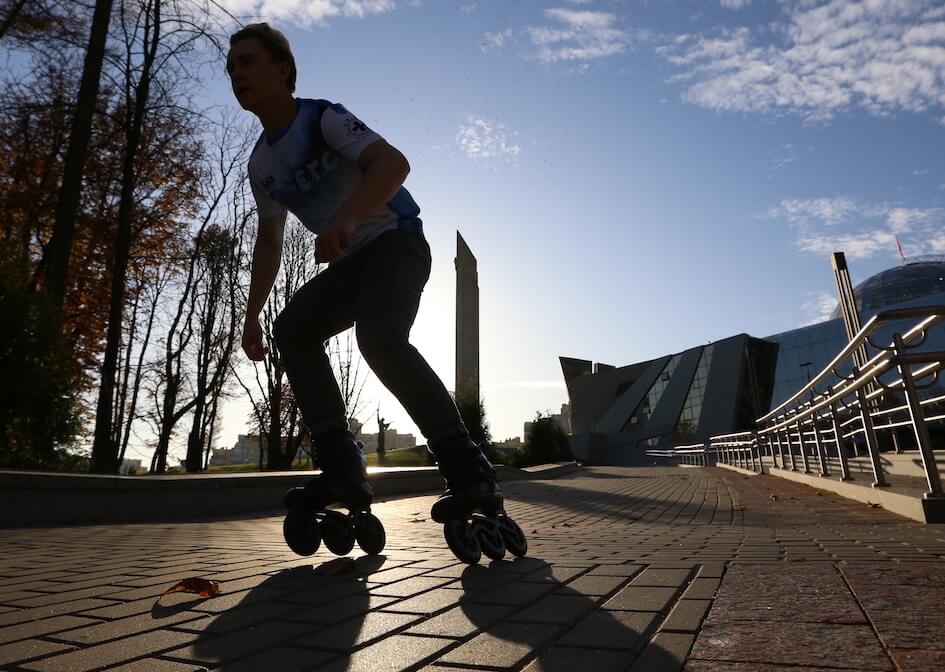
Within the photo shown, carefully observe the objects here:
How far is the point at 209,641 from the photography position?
1270 millimetres

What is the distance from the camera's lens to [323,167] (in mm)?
2586

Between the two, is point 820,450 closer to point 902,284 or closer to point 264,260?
point 264,260

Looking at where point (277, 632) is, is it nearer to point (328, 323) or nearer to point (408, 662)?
point (408, 662)

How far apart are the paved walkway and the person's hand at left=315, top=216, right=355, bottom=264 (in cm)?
110

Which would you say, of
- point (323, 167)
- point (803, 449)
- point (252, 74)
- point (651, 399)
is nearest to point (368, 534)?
point (323, 167)

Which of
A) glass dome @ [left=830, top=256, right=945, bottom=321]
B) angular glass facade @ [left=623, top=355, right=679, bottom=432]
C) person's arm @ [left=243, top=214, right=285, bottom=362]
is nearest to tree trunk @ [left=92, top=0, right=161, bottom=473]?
person's arm @ [left=243, top=214, right=285, bottom=362]

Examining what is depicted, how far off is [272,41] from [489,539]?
2.33 m

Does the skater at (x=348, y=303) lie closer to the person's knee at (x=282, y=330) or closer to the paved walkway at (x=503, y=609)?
the person's knee at (x=282, y=330)

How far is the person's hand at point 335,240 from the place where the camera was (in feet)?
6.97

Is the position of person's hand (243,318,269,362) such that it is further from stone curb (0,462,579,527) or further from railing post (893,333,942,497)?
railing post (893,333,942,497)

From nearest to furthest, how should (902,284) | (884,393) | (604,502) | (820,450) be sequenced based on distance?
(884,393) → (604,502) → (820,450) → (902,284)

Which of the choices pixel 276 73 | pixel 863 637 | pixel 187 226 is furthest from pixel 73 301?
pixel 863 637

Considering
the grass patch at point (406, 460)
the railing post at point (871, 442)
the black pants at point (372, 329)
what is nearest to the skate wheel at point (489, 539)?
the black pants at point (372, 329)

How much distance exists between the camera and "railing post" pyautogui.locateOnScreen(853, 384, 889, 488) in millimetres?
4945
